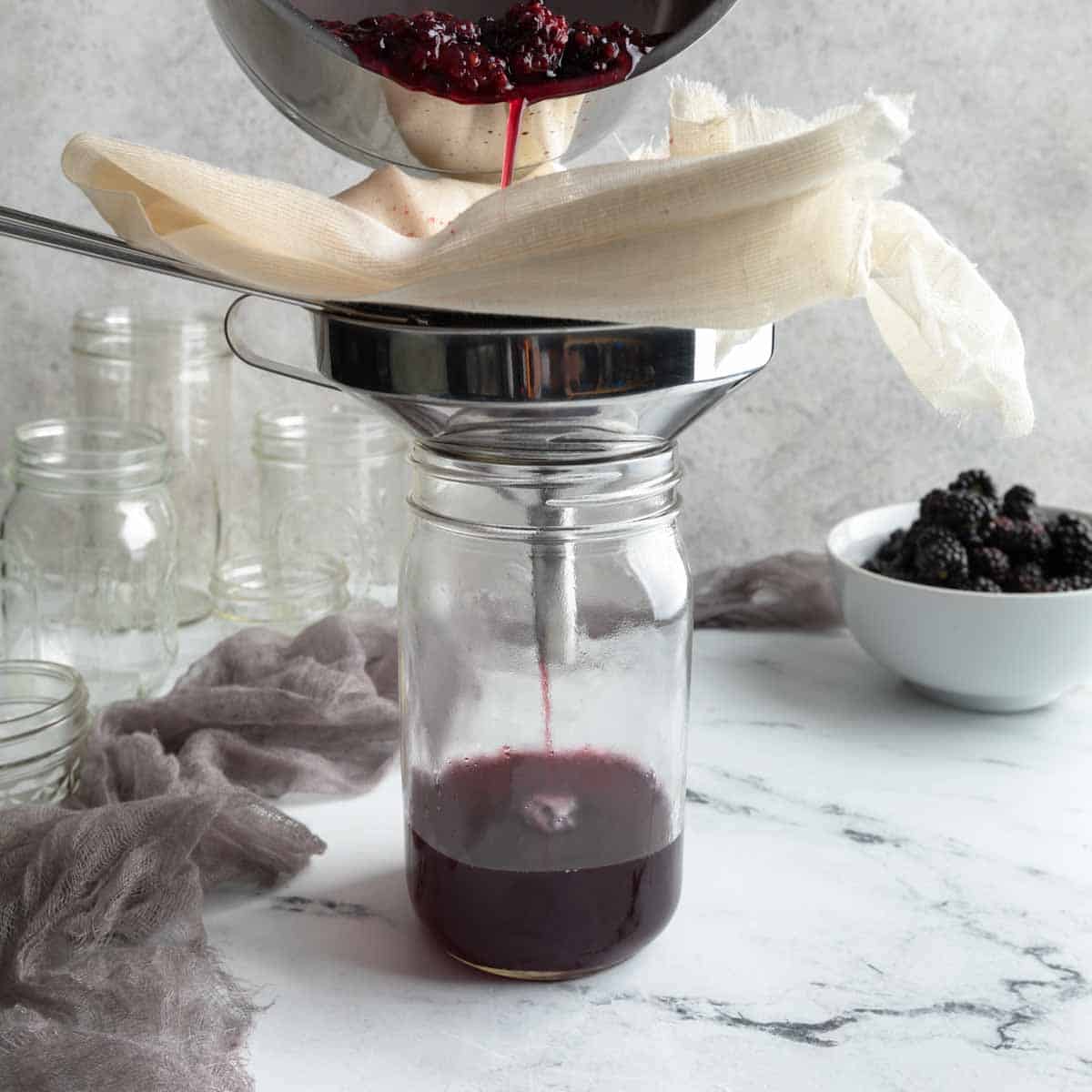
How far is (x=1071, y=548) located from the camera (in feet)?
2.79

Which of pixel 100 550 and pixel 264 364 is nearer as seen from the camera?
pixel 264 364

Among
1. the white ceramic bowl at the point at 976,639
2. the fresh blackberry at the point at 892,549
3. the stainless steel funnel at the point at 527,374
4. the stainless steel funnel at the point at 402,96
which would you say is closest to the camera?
the stainless steel funnel at the point at 527,374

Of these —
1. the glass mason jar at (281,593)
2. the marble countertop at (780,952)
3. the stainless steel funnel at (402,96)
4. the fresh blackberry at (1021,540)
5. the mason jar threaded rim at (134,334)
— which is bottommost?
the marble countertop at (780,952)

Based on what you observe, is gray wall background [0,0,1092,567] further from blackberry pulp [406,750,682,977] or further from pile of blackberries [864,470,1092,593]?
blackberry pulp [406,750,682,977]

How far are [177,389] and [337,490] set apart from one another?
128 millimetres

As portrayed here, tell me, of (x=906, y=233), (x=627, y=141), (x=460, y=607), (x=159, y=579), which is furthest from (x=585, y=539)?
(x=627, y=141)

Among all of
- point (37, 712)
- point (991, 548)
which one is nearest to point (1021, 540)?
point (991, 548)

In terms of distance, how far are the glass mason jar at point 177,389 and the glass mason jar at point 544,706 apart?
0.43 metres

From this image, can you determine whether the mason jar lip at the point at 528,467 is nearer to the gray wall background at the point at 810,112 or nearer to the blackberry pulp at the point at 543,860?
the blackberry pulp at the point at 543,860

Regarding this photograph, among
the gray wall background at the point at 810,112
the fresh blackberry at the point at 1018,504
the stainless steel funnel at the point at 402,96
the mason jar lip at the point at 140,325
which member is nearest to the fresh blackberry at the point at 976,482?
the fresh blackberry at the point at 1018,504

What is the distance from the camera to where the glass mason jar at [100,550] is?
86 centimetres

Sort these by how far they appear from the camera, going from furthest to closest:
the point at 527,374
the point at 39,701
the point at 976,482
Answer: the point at 976,482 < the point at 39,701 < the point at 527,374

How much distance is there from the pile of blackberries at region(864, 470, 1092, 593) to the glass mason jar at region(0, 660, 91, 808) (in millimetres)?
476

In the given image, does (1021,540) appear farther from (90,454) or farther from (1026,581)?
(90,454)
